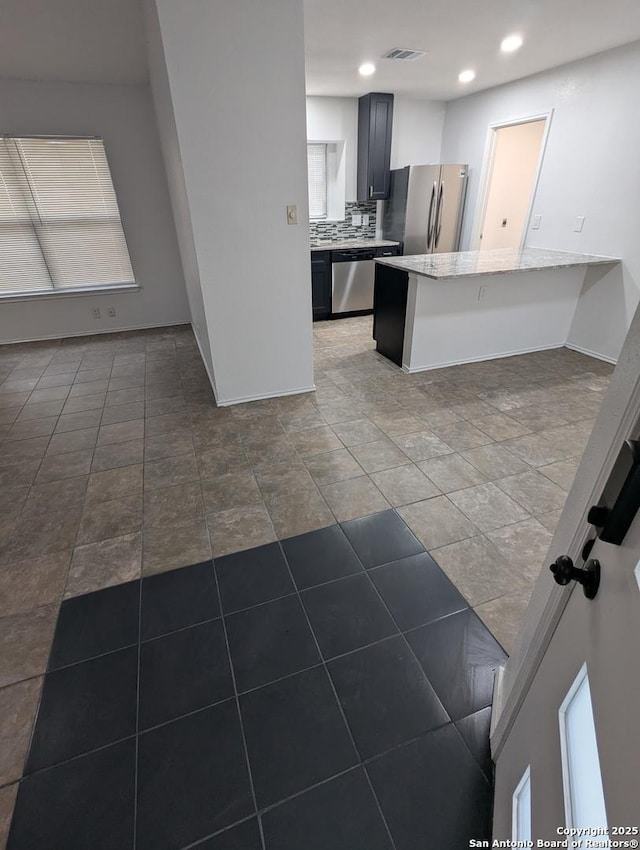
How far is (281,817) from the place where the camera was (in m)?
1.07

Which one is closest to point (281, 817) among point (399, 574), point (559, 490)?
point (399, 574)

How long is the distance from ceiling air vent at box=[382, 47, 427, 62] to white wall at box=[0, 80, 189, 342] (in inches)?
96.4

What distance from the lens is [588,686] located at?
62 cm

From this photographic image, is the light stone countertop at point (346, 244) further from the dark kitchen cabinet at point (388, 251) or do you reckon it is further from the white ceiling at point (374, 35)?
the white ceiling at point (374, 35)

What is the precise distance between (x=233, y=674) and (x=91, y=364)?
3.62 metres

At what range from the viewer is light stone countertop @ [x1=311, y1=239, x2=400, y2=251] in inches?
195

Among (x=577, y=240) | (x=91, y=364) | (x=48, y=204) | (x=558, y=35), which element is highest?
(x=558, y=35)

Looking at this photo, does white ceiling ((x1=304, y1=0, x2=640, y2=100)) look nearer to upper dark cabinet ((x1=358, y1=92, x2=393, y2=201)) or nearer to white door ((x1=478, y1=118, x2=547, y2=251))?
upper dark cabinet ((x1=358, y1=92, x2=393, y2=201))

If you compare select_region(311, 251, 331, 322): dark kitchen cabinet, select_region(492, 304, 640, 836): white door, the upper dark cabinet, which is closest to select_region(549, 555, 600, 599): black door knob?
select_region(492, 304, 640, 836): white door

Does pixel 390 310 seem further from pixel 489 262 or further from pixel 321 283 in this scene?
pixel 321 283

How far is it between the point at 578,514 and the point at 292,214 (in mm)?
2601

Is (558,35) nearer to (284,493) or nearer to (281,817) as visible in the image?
(284,493)

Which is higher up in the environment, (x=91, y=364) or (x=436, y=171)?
(x=436, y=171)

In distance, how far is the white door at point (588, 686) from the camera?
1.63 feet
